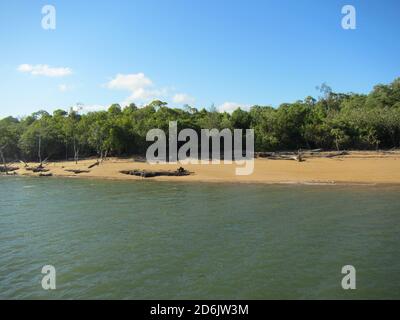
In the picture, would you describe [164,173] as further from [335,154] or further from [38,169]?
[335,154]

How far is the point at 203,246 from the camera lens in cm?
1463

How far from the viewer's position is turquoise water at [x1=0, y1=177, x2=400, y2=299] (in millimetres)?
10992

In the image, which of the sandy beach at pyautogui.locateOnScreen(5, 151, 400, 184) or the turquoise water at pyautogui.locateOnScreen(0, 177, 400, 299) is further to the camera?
the sandy beach at pyautogui.locateOnScreen(5, 151, 400, 184)

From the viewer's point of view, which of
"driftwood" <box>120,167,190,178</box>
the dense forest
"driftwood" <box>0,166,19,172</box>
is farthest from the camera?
the dense forest

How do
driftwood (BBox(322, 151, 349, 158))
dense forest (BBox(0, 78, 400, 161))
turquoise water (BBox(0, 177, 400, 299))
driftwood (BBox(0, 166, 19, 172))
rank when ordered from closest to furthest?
turquoise water (BBox(0, 177, 400, 299)) → driftwood (BBox(322, 151, 349, 158)) → driftwood (BBox(0, 166, 19, 172)) → dense forest (BBox(0, 78, 400, 161))

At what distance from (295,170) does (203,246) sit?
2648 cm

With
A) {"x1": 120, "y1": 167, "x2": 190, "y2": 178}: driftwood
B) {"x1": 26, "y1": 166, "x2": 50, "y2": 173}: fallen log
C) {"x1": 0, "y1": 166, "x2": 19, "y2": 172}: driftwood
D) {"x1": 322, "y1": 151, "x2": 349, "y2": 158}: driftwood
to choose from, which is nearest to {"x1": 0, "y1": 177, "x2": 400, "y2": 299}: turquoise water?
{"x1": 120, "y1": 167, "x2": 190, "y2": 178}: driftwood

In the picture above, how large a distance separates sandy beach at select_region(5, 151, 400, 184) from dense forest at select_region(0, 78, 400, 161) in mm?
6682

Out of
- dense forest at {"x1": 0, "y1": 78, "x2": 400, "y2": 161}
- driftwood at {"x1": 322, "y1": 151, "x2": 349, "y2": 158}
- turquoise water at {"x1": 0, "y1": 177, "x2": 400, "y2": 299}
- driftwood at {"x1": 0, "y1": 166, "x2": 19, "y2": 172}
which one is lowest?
turquoise water at {"x1": 0, "y1": 177, "x2": 400, "y2": 299}

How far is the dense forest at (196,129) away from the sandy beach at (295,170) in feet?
21.9

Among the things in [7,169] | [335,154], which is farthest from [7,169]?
[335,154]

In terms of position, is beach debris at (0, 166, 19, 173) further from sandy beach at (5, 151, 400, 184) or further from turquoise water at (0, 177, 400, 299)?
turquoise water at (0, 177, 400, 299)
